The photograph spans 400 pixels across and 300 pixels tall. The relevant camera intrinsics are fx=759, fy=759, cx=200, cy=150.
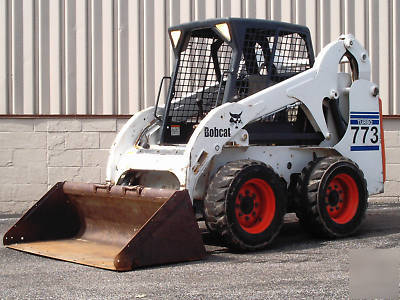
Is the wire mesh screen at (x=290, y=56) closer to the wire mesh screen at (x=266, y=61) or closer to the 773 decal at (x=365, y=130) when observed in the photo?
the wire mesh screen at (x=266, y=61)

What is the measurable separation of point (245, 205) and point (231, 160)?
66 centimetres

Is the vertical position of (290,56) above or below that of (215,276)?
above

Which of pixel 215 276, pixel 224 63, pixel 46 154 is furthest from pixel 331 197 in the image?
pixel 46 154

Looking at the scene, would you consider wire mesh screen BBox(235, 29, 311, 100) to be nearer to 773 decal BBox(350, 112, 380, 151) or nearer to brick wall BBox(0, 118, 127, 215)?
773 decal BBox(350, 112, 380, 151)

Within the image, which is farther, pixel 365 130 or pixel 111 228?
pixel 365 130

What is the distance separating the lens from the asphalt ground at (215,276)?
19.8 feet

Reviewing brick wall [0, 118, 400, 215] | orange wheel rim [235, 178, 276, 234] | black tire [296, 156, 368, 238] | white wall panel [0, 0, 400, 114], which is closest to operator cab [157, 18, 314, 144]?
black tire [296, 156, 368, 238]

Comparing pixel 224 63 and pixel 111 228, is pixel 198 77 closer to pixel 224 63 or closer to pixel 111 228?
pixel 224 63

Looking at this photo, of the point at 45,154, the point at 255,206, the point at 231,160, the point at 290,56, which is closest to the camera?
the point at 255,206

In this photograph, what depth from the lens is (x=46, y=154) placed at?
11.8 m

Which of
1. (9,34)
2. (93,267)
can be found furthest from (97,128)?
(93,267)

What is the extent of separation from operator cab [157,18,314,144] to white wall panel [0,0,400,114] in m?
2.61

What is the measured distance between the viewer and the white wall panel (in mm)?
11875

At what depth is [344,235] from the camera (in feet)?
28.9
